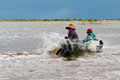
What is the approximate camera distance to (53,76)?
10.1 metres

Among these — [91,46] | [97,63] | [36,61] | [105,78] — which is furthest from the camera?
[91,46]

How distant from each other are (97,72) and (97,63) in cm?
232

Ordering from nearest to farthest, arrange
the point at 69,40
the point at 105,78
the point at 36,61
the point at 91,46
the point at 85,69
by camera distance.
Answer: the point at 105,78
the point at 85,69
the point at 36,61
the point at 69,40
the point at 91,46

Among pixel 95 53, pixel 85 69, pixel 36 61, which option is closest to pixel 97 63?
pixel 85 69

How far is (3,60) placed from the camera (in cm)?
1426

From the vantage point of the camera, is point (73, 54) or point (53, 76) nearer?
point (53, 76)

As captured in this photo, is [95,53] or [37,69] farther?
[95,53]

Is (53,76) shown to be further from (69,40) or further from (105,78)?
(69,40)

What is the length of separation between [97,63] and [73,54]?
2900mm

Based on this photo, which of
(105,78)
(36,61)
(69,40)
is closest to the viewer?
(105,78)

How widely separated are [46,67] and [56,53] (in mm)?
3932

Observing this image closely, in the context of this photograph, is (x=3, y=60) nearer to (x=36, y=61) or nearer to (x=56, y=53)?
(x=36, y=61)

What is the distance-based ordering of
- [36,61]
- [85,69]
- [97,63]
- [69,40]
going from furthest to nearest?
[69,40] < [36,61] < [97,63] < [85,69]

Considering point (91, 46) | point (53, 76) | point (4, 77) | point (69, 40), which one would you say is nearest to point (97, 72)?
point (53, 76)
